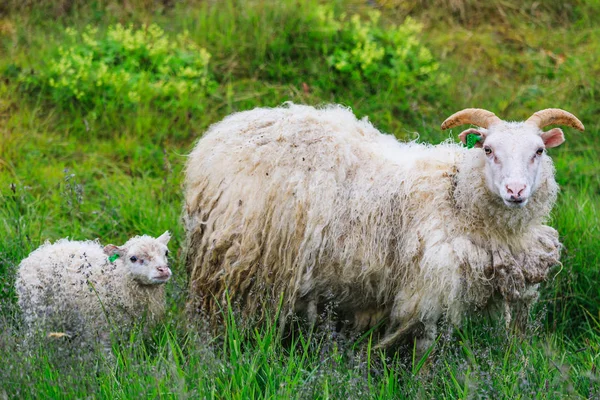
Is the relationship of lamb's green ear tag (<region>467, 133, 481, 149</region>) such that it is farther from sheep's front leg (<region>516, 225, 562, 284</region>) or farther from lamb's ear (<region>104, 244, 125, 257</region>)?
lamb's ear (<region>104, 244, 125, 257</region>)

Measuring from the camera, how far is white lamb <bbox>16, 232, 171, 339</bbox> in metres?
4.46

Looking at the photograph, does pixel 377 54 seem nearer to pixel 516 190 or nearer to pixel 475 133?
pixel 475 133

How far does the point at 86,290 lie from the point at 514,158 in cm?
238

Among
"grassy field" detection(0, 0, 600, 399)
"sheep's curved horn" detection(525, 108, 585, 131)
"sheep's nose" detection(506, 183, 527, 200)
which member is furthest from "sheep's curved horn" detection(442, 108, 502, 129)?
"grassy field" detection(0, 0, 600, 399)

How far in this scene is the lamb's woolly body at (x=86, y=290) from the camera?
4.47 meters

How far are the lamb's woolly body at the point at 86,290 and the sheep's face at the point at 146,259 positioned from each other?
0.01 m

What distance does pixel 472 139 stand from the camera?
4.42 m

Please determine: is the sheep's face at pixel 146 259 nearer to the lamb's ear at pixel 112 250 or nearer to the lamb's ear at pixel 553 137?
the lamb's ear at pixel 112 250

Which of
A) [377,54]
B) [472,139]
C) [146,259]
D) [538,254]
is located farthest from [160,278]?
[377,54]

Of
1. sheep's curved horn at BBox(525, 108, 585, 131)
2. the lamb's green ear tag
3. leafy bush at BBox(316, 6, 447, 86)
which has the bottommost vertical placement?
leafy bush at BBox(316, 6, 447, 86)

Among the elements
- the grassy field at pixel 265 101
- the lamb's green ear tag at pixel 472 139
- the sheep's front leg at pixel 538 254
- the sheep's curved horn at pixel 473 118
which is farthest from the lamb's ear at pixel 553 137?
the grassy field at pixel 265 101

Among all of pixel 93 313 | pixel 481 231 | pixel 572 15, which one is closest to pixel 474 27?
pixel 572 15

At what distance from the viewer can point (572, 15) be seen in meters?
8.61

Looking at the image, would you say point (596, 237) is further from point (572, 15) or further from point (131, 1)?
point (131, 1)
